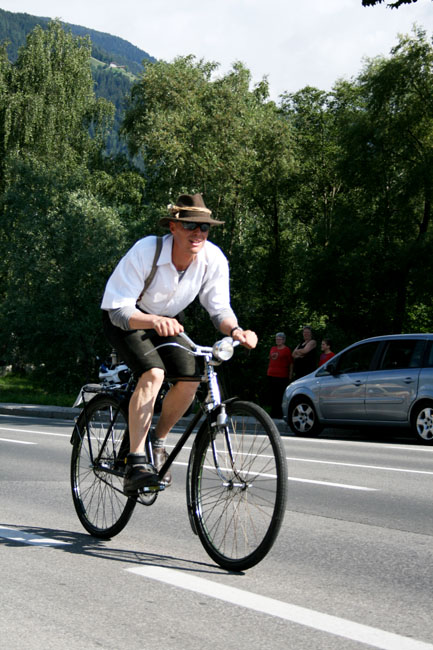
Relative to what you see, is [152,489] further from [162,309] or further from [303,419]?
[303,419]

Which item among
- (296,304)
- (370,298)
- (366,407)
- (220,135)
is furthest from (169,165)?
(366,407)

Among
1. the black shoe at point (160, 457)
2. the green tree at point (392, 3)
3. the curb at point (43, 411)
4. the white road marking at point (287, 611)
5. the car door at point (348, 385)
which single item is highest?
the green tree at point (392, 3)

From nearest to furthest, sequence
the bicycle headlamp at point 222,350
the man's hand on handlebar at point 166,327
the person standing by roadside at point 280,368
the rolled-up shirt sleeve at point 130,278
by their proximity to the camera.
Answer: the man's hand on handlebar at point 166,327, the bicycle headlamp at point 222,350, the rolled-up shirt sleeve at point 130,278, the person standing by roadside at point 280,368

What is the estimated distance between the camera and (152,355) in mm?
5062

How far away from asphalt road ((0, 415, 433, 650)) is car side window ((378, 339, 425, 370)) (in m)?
6.73

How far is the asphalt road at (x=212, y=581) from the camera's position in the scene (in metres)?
3.76

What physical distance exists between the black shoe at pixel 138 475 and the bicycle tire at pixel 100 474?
8.7 inches

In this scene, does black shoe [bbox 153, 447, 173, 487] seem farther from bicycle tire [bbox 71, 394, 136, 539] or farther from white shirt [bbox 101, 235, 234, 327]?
white shirt [bbox 101, 235, 234, 327]

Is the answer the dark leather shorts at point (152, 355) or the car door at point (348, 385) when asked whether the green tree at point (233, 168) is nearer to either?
the car door at point (348, 385)

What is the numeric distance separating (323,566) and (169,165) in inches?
1081

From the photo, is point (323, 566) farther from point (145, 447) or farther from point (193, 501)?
point (145, 447)

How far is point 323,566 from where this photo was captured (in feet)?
16.7

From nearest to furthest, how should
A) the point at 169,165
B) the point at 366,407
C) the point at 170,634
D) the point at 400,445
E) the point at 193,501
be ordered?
the point at 170,634 → the point at 193,501 → the point at 400,445 → the point at 366,407 → the point at 169,165

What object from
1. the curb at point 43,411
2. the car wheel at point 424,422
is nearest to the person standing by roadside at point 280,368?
the car wheel at point 424,422
